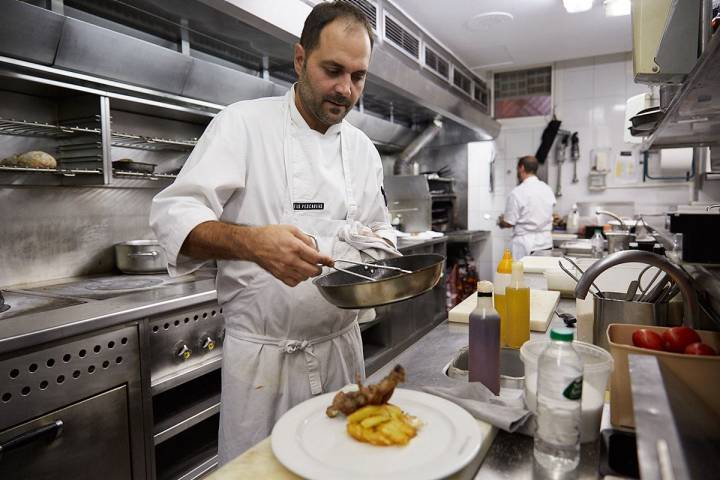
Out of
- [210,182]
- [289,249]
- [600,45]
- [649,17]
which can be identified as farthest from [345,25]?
[600,45]

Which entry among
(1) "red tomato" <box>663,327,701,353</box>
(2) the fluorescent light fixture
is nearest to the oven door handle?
(1) "red tomato" <box>663,327,701,353</box>

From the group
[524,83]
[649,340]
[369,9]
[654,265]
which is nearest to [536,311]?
[654,265]

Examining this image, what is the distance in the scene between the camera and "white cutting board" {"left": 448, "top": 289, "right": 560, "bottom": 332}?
1.76m

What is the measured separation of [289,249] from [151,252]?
213 centimetres

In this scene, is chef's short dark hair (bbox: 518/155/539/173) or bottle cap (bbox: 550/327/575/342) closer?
bottle cap (bbox: 550/327/575/342)

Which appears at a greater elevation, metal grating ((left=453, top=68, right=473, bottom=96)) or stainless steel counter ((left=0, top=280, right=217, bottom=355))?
metal grating ((left=453, top=68, right=473, bottom=96))

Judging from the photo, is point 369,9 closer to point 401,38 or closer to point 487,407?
point 401,38

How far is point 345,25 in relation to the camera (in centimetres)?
149

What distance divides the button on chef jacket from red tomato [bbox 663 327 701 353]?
0.87m

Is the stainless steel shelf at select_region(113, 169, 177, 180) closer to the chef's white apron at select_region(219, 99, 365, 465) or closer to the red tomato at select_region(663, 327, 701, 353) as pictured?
the chef's white apron at select_region(219, 99, 365, 465)

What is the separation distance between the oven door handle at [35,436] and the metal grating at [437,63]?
4518 mm

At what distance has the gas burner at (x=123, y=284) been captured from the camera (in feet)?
8.10

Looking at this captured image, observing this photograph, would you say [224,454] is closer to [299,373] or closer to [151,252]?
[299,373]

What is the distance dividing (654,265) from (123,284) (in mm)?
2456
